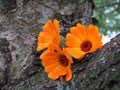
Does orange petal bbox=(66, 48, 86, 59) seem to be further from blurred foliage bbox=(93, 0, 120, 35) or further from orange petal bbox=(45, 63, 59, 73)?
blurred foliage bbox=(93, 0, 120, 35)

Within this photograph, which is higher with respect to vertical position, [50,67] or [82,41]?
[82,41]

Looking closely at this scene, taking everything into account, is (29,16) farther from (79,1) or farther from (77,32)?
(77,32)

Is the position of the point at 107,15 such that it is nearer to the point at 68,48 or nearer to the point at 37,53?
the point at 37,53

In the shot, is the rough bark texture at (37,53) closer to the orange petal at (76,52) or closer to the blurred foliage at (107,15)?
the orange petal at (76,52)

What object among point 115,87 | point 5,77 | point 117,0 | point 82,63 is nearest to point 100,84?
point 115,87

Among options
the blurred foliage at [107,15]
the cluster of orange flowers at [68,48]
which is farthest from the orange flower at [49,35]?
the blurred foliage at [107,15]

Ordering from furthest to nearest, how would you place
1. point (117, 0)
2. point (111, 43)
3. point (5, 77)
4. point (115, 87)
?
point (117, 0) < point (5, 77) < point (111, 43) < point (115, 87)

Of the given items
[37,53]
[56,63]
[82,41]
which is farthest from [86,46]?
[37,53]
